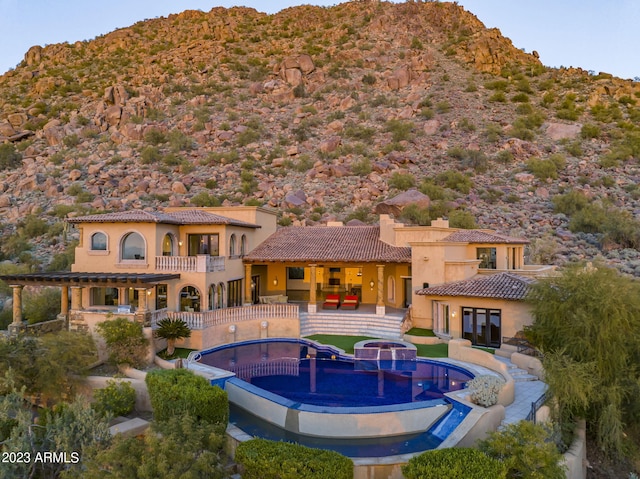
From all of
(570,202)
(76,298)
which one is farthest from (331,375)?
(570,202)

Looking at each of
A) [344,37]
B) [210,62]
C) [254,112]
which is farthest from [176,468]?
[344,37]

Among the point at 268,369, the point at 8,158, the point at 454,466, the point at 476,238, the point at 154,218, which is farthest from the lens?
the point at 8,158

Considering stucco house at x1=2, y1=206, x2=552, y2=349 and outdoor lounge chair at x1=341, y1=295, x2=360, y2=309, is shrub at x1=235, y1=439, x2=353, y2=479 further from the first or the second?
outdoor lounge chair at x1=341, y1=295, x2=360, y2=309

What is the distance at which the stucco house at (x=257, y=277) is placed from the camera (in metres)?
20.4

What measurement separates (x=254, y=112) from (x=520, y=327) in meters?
51.8

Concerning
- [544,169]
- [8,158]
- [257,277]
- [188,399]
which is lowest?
[188,399]

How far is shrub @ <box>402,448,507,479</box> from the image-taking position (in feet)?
28.4

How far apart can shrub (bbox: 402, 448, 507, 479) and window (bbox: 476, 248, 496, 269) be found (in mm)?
17985

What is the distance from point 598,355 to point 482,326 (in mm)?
7097

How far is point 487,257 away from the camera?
84.8ft

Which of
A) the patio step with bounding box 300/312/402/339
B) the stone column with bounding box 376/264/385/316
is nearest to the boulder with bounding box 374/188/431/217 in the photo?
the stone column with bounding box 376/264/385/316

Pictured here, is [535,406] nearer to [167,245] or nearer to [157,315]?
[157,315]

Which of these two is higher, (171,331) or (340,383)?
(171,331)

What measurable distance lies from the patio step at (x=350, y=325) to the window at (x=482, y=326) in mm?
3754
